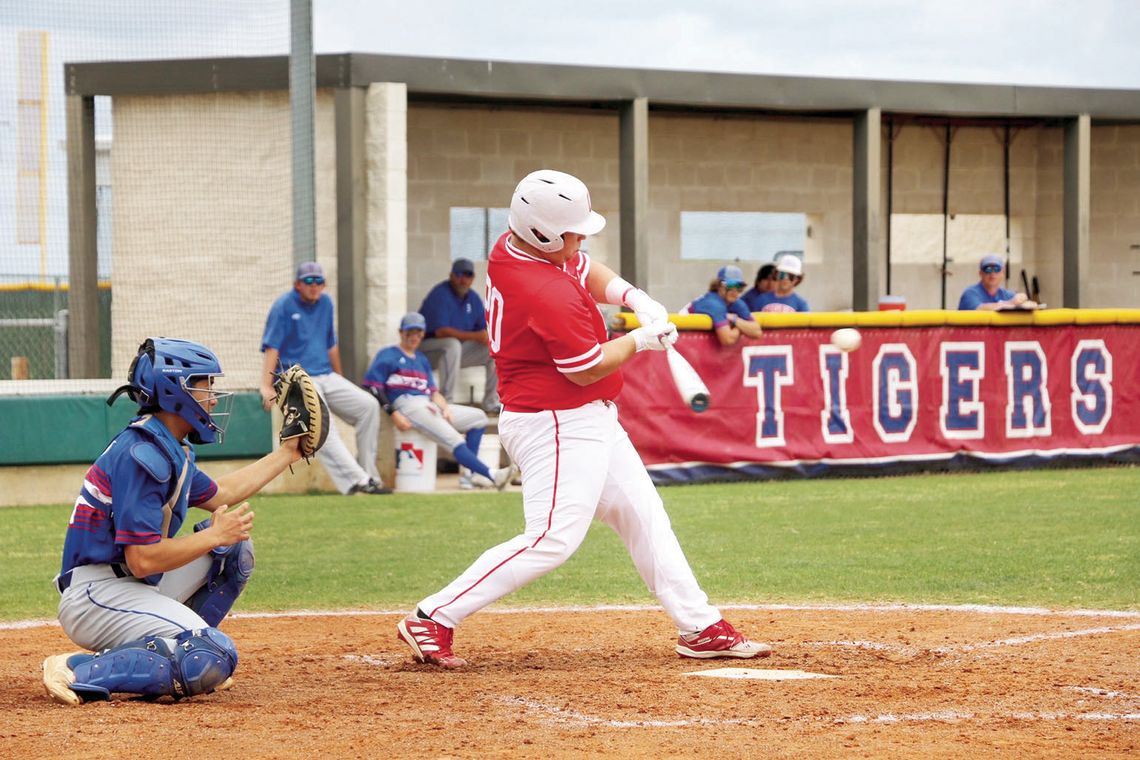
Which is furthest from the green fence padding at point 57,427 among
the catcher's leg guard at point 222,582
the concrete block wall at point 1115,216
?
the concrete block wall at point 1115,216

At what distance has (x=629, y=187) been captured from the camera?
15367mm

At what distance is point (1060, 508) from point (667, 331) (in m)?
6.05

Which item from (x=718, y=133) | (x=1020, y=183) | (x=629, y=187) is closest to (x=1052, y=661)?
(x=629, y=187)

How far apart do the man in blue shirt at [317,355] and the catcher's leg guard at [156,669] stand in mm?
7161

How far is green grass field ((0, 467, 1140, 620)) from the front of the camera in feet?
24.2

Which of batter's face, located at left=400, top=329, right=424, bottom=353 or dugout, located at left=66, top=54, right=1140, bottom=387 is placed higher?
dugout, located at left=66, top=54, right=1140, bottom=387

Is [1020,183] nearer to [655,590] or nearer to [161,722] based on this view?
[655,590]

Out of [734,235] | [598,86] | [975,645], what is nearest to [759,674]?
[975,645]

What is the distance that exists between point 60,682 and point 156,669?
→ 32 centimetres

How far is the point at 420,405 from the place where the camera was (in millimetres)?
12672

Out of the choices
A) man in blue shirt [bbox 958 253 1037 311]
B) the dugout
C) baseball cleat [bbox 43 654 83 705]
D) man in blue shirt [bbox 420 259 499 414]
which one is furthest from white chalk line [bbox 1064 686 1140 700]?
man in blue shirt [bbox 420 259 499 414]

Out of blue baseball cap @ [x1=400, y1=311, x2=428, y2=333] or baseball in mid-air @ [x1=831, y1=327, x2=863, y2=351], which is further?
blue baseball cap @ [x1=400, y1=311, x2=428, y2=333]

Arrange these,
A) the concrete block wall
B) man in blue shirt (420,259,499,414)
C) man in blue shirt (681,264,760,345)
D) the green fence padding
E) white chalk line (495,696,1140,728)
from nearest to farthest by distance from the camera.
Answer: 1. white chalk line (495,696,1140,728)
2. the green fence padding
3. man in blue shirt (681,264,760,345)
4. man in blue shirt (420,259,499,414)
5. the concrete block wall

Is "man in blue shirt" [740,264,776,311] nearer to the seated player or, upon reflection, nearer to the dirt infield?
the seated player
